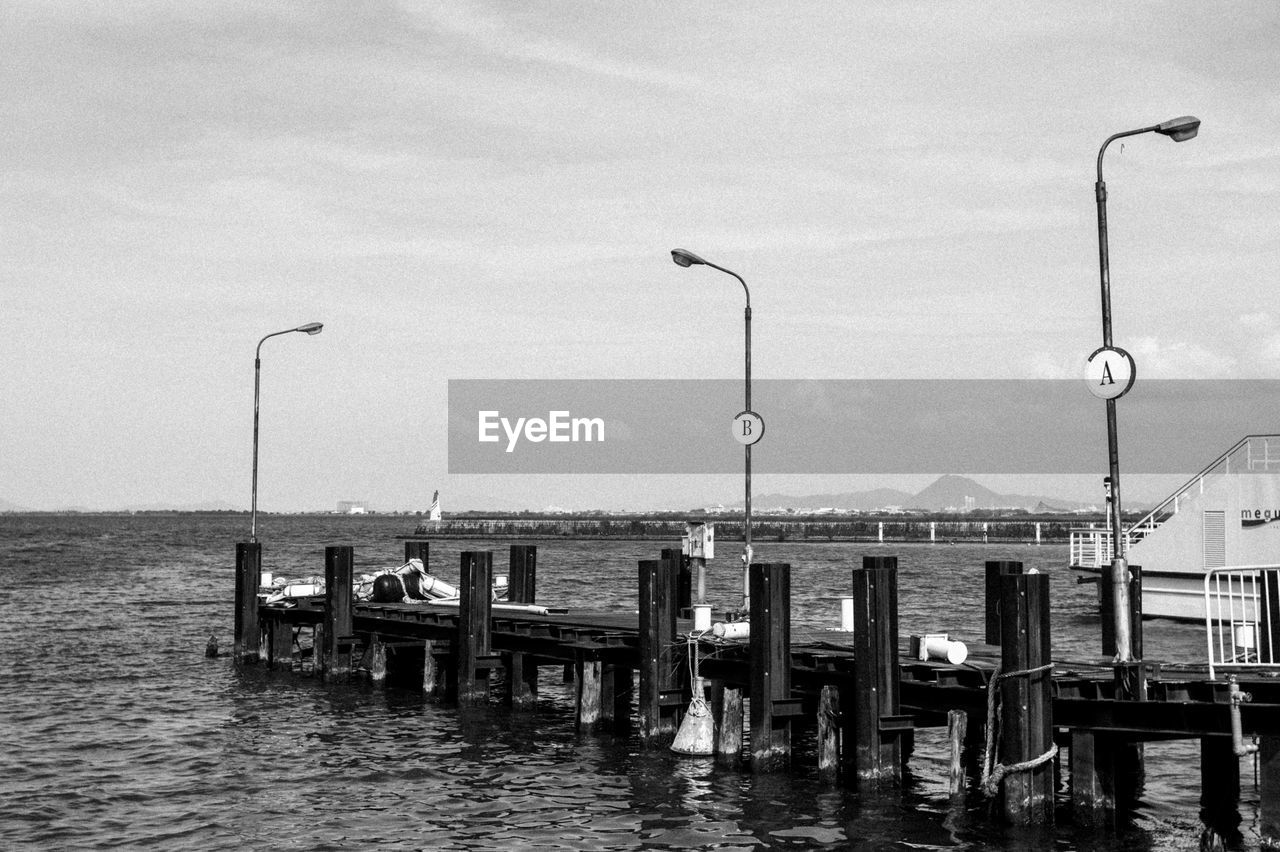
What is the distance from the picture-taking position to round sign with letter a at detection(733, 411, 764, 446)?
26266 mm

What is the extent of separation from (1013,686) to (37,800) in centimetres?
1444

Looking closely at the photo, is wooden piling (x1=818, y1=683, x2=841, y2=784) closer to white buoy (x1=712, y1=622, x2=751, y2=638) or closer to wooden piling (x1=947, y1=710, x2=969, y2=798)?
wooden piling (x1=947, y1=710, x2=969, y2=798)

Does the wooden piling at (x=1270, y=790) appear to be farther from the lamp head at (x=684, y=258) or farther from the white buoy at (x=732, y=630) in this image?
the lamp head at (x=684, y=258)

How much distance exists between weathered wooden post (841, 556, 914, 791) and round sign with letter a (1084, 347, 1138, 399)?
3.69 m

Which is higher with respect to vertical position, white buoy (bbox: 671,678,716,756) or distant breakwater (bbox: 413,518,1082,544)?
distant breakwater (bbox: 413,518,1082,544)

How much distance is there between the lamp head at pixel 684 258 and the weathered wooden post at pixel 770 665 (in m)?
8.11

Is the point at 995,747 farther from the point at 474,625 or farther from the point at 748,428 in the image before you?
the point at 474,625

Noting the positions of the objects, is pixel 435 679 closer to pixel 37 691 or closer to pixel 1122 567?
pixel 37 691

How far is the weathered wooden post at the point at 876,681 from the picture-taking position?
58.0 feet

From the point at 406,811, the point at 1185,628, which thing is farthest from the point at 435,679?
the point at 1185,628

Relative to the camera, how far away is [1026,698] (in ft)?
51.3

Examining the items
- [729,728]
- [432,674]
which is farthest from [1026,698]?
[432,674]

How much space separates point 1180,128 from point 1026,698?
7169mm

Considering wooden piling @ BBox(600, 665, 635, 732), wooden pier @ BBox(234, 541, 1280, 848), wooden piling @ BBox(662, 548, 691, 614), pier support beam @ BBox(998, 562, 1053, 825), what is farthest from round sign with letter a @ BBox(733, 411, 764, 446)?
pier support beam @ BBox(998, 562, 1053, 825)
